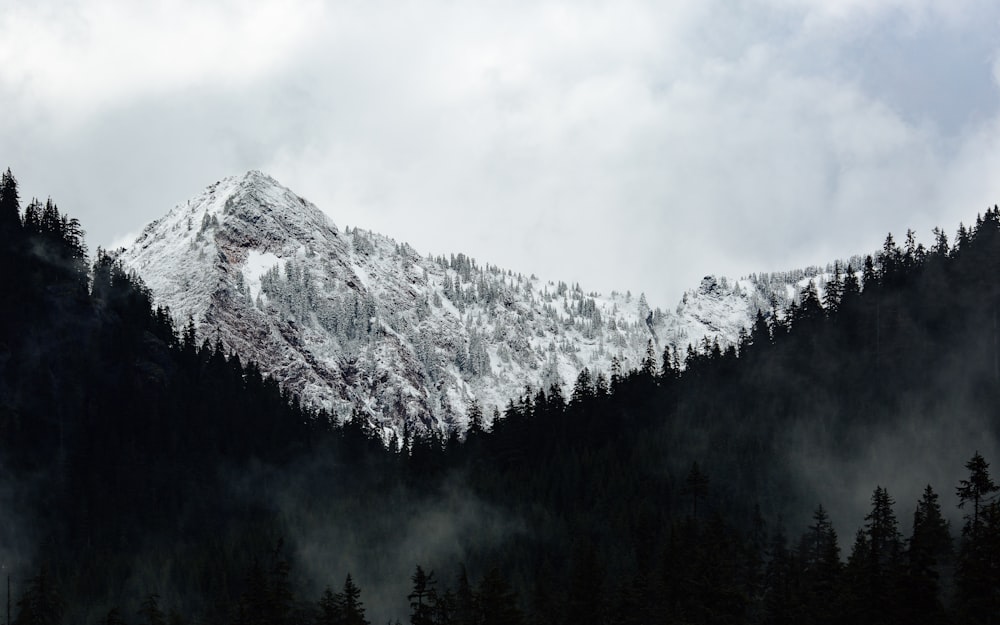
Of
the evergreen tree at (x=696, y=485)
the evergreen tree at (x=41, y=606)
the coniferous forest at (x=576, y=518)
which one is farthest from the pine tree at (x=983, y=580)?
the evergreen tree at (x=41, y=606)

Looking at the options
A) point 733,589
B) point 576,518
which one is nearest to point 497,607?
point 733,589

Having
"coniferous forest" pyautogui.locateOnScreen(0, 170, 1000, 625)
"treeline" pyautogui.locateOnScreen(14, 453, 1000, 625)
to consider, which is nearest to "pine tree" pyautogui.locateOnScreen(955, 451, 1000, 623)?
"treeline" pyautogui.locateOnScreen(14, 453, 1000, 625)

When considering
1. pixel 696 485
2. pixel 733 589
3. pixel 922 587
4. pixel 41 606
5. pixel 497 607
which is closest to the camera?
pixel 922 587

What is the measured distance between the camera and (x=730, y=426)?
619 feet

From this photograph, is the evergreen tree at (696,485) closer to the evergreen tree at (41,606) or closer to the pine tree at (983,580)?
the pine tree at (983,580)

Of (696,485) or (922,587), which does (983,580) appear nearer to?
(922,587)

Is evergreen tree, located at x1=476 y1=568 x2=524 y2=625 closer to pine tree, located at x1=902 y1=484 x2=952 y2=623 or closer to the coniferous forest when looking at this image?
the coniferous forest

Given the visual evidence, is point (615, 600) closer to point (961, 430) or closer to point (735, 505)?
point (735, 505)

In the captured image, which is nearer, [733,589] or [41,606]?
[733,589]

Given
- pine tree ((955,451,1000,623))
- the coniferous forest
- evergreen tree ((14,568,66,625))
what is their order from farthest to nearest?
the coniferous forest → evergreen tree ((14,568,66,625)) → pine tree ((955,451,1000,623))

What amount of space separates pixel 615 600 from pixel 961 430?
80.8m

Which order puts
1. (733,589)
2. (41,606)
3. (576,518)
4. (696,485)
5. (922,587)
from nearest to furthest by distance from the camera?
(922,587)
(733,589)
(41,606)
(696,485)
(576,518)

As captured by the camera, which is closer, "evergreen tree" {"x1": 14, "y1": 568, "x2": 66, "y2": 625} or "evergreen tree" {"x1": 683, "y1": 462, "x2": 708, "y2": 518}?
"evergreen tree" {"x1": 14, "y1": 568, "x2": 66, "y2": 625}

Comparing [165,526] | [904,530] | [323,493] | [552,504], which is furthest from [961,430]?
[165,526]
